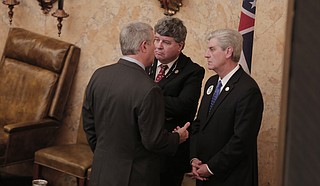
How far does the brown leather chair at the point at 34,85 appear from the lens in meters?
4.72

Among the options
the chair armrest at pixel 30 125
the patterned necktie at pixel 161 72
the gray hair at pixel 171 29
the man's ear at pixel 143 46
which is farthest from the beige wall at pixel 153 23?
the man's ear at pixel 143 46

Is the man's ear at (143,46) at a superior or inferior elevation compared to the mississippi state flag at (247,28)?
inferior

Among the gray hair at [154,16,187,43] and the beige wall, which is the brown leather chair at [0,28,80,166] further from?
the gray hair at [154,16,187,43]

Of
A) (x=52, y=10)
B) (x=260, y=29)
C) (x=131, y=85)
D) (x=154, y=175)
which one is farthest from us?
(x=52, y=10)

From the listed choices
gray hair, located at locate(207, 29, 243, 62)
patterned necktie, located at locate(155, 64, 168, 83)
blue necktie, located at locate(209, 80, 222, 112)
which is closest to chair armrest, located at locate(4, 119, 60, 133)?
patterned necktie, located at locate(155, 64, 168, 83)

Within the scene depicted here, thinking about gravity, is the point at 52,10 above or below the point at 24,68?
above

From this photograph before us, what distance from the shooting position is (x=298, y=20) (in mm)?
120

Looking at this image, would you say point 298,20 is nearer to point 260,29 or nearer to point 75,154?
point 260,29

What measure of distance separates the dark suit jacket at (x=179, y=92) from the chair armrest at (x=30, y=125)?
1.60m

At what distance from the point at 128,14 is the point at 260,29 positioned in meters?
1.19

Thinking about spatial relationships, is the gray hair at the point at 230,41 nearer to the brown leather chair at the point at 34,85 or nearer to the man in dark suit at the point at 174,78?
the man in dark suit at the point at 174,78

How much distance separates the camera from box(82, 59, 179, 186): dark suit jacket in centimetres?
263

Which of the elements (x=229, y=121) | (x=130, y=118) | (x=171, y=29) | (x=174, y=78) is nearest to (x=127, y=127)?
(x=130, y=118)

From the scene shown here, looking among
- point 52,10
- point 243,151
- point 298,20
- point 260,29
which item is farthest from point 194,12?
point 298,20
